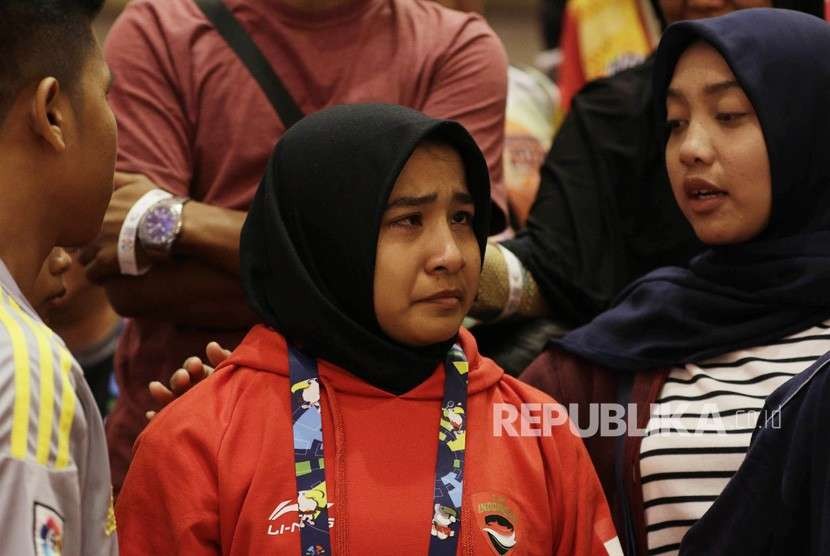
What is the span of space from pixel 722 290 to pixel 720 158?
263 mm

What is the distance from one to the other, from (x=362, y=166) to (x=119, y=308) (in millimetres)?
744

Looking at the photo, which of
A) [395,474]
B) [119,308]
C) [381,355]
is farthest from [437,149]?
[119,308]

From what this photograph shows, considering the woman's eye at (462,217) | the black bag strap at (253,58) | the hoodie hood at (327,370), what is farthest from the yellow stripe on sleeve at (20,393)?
the black bag strap at (253,58)

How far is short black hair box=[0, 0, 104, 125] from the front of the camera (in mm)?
2195

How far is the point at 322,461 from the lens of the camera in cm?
252

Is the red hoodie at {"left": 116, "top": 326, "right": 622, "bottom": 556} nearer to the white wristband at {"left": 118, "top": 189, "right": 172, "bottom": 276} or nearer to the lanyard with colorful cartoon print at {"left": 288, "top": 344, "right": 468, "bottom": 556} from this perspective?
the lanyard with colorful cartoon print at {"left": 288, "top": 344, "right": 468, "bottom": 556}

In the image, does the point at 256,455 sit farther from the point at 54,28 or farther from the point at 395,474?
the point at 54,28

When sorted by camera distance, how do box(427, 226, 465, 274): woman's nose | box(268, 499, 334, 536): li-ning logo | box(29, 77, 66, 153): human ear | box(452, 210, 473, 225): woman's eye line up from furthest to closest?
box(452, 210, 473, 225): woman's eye < box(427, 226, 465, 274): woman's nose < box(268, 499, 334, 536): li-ning logo < box(29, 77, 66, 153): human ear

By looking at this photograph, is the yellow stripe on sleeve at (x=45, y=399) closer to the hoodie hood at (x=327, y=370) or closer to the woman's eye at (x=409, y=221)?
the hoodie hood at (x=327, y=370)

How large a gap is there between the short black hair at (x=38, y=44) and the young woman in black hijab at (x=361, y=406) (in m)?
0.49

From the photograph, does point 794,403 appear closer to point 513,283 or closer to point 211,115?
point 513,283

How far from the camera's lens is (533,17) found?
9.23 m

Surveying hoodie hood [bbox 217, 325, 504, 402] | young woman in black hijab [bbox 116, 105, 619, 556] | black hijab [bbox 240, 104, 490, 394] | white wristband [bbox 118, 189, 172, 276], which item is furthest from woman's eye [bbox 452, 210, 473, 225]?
white wristband [bbox 118, 189, 172, 276]

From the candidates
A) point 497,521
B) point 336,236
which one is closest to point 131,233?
point 336,236
